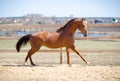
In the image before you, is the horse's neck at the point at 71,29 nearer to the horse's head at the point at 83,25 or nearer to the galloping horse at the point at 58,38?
the galloping horse at the point at 58,38

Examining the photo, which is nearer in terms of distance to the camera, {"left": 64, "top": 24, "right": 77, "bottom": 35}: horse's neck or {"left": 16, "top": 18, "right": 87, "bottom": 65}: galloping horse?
{"left": 16, "top": 18, "right": 87, "bottom": 65}: galloping horse

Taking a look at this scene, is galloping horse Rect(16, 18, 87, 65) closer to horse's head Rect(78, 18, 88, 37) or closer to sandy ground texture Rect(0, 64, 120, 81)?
horse's head Rect(78, 18, 88, 37)

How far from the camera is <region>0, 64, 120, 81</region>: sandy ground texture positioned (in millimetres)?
7184

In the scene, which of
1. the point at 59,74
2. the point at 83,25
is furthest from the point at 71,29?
the point at 59,74

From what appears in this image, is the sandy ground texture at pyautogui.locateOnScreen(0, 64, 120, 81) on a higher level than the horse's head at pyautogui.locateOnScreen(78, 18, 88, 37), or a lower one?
lower

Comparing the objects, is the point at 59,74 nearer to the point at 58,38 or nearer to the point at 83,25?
the point at 58,38

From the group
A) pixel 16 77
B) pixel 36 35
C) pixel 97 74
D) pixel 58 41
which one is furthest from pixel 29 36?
pixel 97 74

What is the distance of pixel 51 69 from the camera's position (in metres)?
8.29

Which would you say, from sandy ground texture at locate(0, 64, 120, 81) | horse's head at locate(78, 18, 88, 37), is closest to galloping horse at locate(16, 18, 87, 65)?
horse's head at locate(78, 18, 88, 37)

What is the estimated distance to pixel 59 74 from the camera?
25.0 ft

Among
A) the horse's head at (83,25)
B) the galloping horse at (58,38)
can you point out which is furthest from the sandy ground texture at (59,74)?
the horse's head at (83,25)

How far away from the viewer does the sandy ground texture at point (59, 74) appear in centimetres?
718

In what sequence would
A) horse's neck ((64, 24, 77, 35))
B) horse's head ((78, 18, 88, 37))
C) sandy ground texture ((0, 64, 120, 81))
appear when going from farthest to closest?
horse's neck ((64, 24, 77, 35)) < horse's head ((78, 18, 88, 37)) < sandy ground texture ((0, 64, 120, 81))

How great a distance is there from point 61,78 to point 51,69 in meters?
1.14
